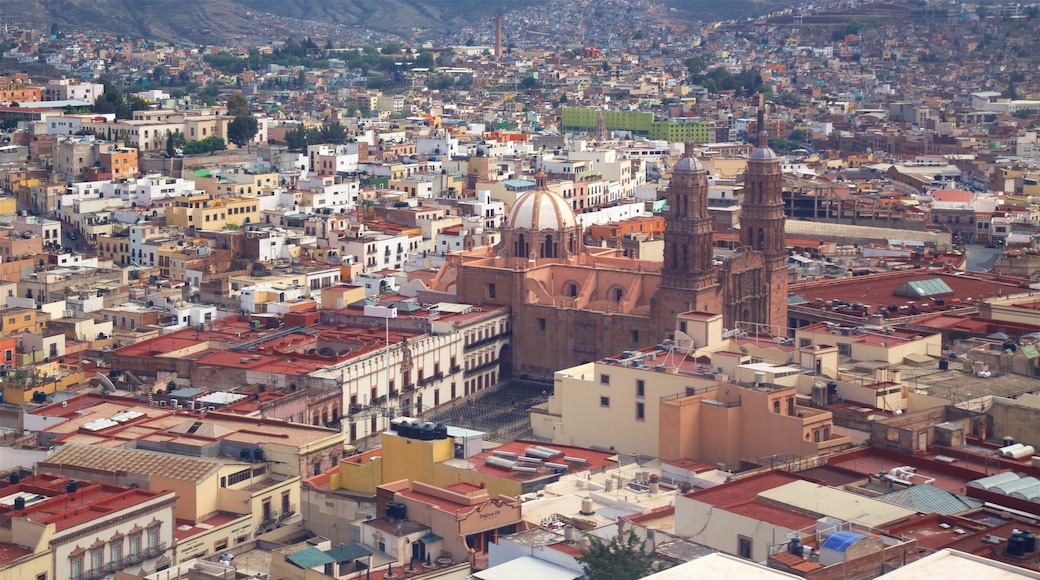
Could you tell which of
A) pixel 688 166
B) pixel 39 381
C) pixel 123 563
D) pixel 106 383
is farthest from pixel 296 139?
pixel 123 563

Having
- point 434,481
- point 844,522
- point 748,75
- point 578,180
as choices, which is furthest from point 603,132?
point 844,522

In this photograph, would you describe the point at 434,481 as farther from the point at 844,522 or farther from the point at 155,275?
the point at 155,275

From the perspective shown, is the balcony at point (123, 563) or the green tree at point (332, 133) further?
the green tree at point (332, 133)

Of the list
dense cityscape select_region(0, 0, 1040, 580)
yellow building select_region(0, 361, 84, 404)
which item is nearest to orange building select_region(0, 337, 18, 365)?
dense cityscape select_region(0, 0, 1040, 580)

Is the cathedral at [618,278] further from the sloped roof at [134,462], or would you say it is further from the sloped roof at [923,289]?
the sloped roof at [134,462]

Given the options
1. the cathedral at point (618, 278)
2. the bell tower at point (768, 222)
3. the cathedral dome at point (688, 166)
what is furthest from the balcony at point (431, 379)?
the bell tower at point (768, 222)

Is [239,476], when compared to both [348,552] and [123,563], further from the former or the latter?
[348,552]

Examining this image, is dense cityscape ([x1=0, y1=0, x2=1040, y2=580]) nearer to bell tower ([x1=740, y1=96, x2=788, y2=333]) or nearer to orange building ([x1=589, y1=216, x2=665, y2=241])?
bell tower ([x1=740, y1=96, x2=788, y2=333])
